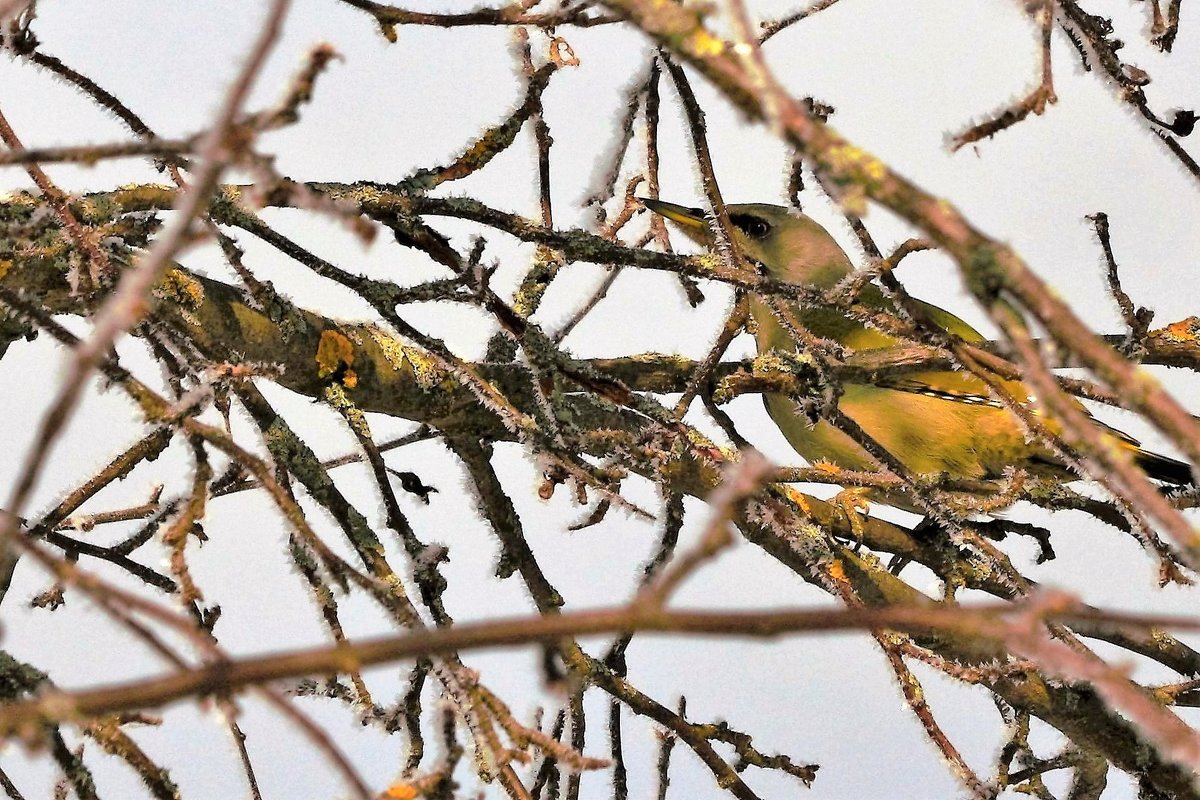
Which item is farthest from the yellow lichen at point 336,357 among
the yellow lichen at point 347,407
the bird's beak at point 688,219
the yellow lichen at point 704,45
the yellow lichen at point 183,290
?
the bird's beak at point 688,219

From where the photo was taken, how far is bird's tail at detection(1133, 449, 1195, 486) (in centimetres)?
405

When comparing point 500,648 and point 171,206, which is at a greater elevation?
point 171,206

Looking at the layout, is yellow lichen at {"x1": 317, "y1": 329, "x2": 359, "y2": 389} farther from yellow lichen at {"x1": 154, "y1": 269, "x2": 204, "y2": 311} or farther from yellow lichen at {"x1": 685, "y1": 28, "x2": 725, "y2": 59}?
yellow lichen at {"x1": 685, "y1": 28, "x2": 725, "y2": 59}

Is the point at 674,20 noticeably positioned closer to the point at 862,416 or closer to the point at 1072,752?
the point at 1072,752

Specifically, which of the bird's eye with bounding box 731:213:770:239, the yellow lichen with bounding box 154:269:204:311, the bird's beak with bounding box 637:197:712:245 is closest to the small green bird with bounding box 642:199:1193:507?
the bird's beak with bounding box 637:197:712:245

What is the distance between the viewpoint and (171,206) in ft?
6.96

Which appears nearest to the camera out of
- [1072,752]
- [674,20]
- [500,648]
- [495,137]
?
[500,648]

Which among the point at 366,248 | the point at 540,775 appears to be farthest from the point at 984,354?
the point at 540,775

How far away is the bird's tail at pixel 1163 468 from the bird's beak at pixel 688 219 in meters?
1.59

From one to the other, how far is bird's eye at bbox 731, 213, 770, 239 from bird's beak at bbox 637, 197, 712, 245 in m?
0.96

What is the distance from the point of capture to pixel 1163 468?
13.4 feet

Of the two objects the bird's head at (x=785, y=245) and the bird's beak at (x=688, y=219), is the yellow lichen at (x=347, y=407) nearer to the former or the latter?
the bird's beak at (x=688, y=219)

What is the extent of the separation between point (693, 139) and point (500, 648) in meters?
1.65

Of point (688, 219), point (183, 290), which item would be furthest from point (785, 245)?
point (183, 290)
